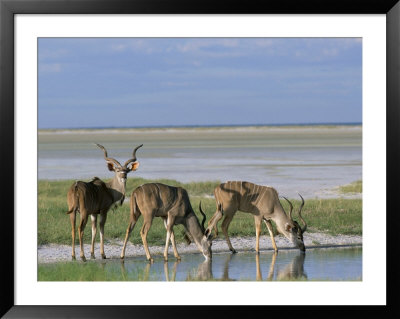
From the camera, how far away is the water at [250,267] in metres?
11.3

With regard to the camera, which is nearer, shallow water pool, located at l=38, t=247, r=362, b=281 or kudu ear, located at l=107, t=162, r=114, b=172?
shallow water pool, located at l=38, t=247, r=362, b=281

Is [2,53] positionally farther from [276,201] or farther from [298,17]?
[276,201]

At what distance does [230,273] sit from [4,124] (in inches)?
147

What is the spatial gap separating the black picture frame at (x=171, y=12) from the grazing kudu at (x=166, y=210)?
2.86m

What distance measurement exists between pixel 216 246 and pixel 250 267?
1686mm

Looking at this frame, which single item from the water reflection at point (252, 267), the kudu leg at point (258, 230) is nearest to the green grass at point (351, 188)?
the water reflection at point (252, 267)

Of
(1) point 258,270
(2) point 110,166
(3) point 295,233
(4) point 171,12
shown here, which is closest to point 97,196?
(2) point 110,166

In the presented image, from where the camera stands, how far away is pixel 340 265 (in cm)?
1219

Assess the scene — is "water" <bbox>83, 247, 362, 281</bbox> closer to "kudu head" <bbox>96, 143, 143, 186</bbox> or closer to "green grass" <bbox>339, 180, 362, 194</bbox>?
"kudu head" <bbox>96, 143, 143, 186</bbox>

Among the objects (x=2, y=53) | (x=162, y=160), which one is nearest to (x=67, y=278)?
(x=2, y=53)

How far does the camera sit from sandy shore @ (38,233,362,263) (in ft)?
42.9

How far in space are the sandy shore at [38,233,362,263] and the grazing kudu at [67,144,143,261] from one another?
21.9 inches

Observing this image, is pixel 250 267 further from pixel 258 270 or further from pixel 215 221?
pixel 215 221

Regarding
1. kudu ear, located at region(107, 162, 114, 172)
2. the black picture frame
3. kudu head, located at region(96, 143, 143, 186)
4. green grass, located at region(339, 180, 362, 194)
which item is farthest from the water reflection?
green grass, located at region(339, 180, 362, 194)
